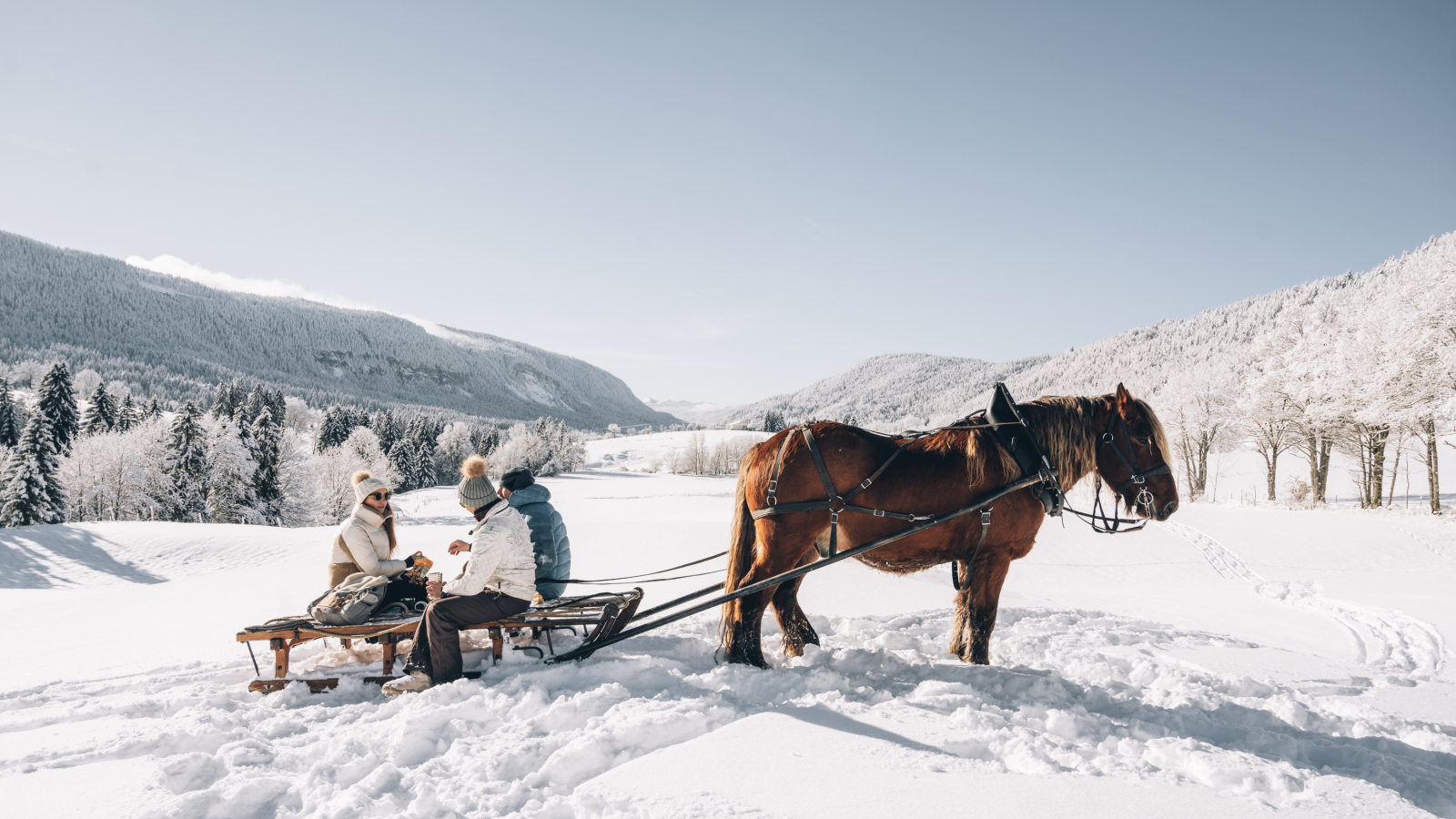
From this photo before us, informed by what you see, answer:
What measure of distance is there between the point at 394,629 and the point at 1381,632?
9.79 meters

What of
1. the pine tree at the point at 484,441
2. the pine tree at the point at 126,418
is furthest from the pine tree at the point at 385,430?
the pine tree at the point at 126,418

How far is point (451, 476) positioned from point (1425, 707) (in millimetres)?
75809

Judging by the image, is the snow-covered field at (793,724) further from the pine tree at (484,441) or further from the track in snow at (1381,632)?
the pine tree at (484,441)

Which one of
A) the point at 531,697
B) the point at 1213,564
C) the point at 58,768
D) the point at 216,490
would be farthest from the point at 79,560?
the point at 1213,564

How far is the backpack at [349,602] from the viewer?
4.44 meters

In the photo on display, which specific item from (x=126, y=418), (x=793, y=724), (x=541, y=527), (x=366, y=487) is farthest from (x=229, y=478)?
(x=793, y=724)

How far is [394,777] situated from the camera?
306 centimetres

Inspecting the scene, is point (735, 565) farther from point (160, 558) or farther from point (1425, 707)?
point (160, 558)

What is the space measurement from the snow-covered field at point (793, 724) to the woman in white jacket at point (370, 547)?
614 millimetres

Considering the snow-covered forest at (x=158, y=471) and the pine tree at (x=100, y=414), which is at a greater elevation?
the pine tree at (x=100, y=414)

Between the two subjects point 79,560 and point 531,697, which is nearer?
point 531,697

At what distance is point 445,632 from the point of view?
14.1 ft

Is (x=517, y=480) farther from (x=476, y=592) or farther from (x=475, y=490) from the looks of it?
(x=476, y=592)

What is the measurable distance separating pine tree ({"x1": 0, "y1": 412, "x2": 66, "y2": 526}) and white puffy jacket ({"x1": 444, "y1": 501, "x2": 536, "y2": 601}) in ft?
114
